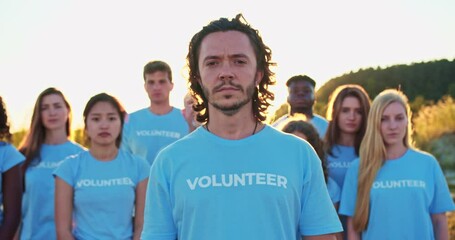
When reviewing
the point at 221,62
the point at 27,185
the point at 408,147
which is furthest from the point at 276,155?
the point at 27,185

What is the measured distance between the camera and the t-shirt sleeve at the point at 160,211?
2.71 m

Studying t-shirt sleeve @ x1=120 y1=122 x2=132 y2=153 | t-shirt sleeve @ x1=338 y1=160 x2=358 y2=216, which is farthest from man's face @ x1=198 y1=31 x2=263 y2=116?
t-shirt sleeve @ x1=120 y1=122 x2=132 y2=153

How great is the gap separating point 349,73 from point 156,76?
823 inches

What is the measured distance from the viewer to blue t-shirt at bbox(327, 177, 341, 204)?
5.09 m

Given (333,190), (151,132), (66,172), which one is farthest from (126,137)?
(333,190)

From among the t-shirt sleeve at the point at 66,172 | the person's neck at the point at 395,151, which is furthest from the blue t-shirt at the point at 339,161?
the t-shirt sleeve at the point at 66,172

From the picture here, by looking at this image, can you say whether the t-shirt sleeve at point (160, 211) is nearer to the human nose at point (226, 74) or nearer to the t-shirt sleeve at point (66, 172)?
the human nose at point (226, 74)

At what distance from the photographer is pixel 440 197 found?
487 cm

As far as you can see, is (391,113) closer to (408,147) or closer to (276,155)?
(408,147)

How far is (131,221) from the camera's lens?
16.4ft

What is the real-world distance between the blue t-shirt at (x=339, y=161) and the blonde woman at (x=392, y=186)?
296 mm

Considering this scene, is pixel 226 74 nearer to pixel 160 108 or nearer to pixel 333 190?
pixel 333 190

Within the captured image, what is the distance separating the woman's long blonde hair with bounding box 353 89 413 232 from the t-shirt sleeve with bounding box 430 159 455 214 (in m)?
0.34

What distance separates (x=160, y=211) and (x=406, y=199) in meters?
2.58
